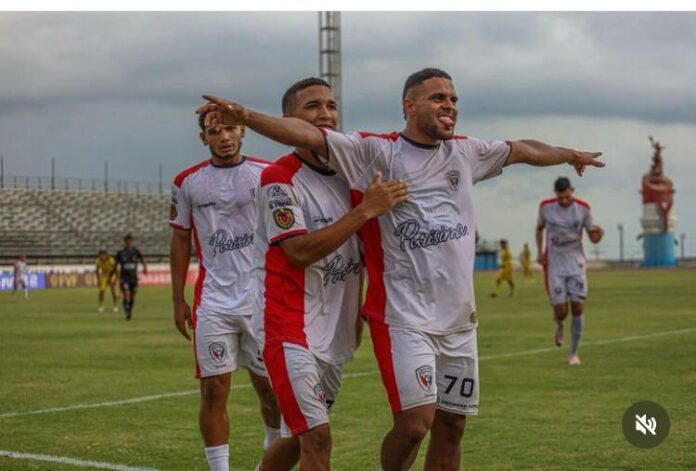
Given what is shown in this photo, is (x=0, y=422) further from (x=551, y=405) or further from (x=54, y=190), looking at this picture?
(x=54, y=190)

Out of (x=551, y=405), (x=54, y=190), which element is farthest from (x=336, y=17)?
(x=551, y=405)

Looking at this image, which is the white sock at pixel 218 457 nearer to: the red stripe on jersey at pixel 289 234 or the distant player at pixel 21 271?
the red stripe on jersey at pixel 289 234

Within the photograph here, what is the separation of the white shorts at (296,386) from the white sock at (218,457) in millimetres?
1470

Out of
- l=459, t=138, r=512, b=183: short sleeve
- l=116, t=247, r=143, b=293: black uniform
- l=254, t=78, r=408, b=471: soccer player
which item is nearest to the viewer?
l=254, t=78, r=408, b=471: soccer player

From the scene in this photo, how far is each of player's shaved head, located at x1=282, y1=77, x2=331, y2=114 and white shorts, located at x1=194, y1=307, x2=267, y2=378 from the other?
187 cm

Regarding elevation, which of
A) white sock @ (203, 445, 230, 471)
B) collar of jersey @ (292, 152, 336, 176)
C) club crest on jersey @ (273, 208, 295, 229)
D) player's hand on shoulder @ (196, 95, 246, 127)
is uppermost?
player's hand on shoulder @ (196, 95, 246, 127)

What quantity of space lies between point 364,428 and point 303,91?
4.15 metres

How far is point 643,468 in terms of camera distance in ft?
23.8

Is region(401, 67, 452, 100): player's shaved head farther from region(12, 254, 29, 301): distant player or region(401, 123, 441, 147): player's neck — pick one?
region(12, 254, 29, 301): distant player

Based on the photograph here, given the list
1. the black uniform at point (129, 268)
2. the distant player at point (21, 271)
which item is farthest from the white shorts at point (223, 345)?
the distant player at point (21, 271)

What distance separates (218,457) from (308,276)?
5.97 ft

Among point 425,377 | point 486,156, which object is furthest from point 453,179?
point 425,377

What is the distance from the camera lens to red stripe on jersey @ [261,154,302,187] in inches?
221

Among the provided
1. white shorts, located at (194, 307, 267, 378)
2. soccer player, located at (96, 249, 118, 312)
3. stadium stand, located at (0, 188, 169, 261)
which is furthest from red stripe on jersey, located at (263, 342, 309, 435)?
stadium stand, located at (0, 188, 169, 261)
